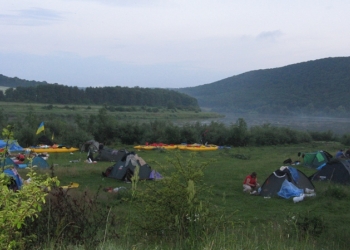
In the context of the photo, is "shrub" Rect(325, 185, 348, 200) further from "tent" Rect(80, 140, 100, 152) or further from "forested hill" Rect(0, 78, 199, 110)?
"forested hill" Rect(0, 78, 199, 110)

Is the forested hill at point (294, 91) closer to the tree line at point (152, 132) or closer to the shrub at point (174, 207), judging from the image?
the tree line at point (152, 132)

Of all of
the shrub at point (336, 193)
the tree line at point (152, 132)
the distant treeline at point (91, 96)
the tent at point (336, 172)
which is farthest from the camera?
the distant treeline at point (91, 96)

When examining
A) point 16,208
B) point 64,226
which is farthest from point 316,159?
point 16,208

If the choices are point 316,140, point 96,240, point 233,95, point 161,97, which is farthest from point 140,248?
point 233,95

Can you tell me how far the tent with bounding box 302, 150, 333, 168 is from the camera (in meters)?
22.1

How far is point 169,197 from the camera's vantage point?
5.13 metres

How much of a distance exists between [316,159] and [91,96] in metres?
74.5

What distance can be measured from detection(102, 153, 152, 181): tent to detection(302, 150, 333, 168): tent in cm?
898

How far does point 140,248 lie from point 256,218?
8007 mm

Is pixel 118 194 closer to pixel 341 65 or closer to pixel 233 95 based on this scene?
pixel 341 65

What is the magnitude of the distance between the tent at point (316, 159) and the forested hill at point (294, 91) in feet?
213

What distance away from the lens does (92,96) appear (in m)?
92.7

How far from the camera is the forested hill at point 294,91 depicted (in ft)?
284

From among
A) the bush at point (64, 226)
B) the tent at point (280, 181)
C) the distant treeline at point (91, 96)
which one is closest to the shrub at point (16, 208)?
the bush at point (64, 226)
